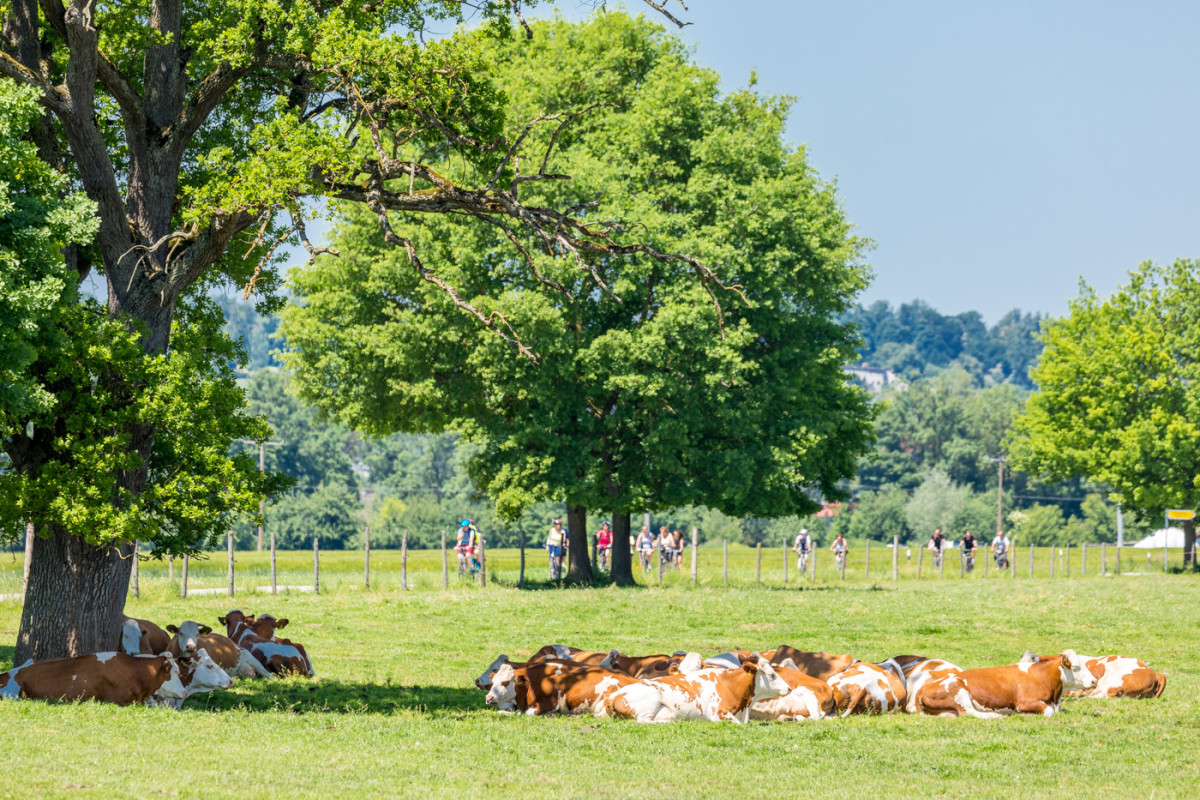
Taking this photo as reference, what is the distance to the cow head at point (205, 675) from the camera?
14.1 meters

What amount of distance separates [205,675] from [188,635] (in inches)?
52.4

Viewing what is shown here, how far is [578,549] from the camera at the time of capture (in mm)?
37844

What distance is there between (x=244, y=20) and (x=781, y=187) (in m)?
23.6

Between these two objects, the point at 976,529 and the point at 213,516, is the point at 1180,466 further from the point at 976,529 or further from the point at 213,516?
the point at 976,529

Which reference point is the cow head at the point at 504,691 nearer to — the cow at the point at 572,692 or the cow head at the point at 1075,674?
the cow at the point at 572,692

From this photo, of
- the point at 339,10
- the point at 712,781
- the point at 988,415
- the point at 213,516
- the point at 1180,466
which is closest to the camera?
the point at 712,781

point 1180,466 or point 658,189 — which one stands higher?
point 658,189

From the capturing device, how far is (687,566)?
2544 inches

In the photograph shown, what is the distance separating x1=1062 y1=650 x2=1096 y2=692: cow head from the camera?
13.8 m

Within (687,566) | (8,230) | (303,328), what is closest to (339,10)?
(8,230)

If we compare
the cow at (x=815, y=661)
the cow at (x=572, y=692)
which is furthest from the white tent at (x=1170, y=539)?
the cow at (x=572, y=692)

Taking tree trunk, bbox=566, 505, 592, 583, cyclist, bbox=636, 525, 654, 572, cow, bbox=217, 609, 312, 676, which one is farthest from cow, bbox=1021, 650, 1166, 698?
cyclist, bbox=636, 525, 654, 572

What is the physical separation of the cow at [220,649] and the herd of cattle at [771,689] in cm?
373

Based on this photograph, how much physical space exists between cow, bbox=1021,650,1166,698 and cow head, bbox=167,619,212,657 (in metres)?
9.72
